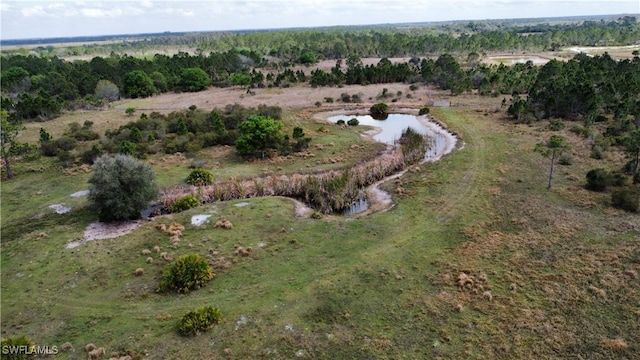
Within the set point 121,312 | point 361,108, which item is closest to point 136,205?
point 121,312

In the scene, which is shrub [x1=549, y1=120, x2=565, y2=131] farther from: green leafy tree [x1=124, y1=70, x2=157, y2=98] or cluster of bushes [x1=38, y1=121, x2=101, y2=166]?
green leafy tree [x1=124, y1=70, x2=157, y2=98]

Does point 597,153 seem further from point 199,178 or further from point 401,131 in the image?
point 199,178

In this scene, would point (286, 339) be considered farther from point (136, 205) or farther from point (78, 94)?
point (78, 94)

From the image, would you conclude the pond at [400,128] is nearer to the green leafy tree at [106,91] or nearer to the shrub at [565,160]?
the shrub at [565,160]

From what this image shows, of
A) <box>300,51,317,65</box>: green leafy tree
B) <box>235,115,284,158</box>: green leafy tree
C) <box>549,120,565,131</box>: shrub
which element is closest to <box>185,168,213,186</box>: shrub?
<box>235,115,284,158</box>: green leafy tree

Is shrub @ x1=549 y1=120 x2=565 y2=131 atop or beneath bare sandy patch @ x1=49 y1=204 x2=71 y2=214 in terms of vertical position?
atop

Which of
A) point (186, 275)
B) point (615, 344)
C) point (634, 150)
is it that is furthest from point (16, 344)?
point (634, 150)
